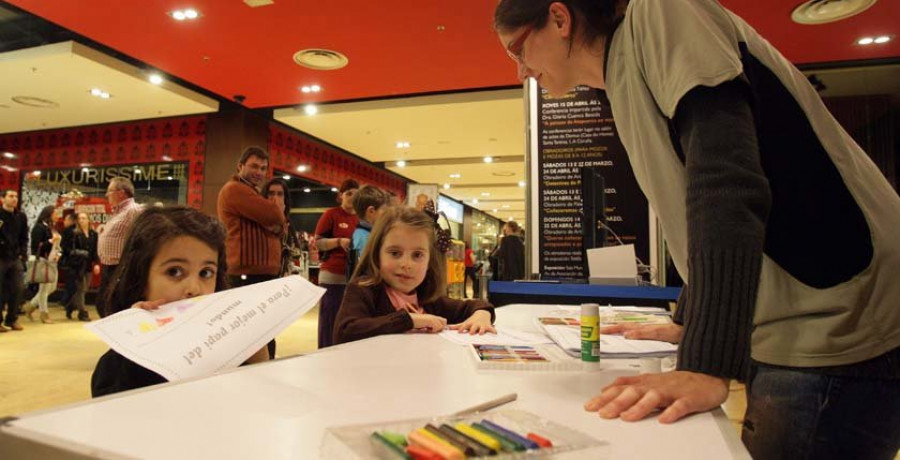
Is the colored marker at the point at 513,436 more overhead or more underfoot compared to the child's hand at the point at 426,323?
more overhead

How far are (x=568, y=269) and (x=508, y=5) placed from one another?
9.26 feet

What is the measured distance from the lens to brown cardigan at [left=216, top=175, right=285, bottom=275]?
2.91 meters

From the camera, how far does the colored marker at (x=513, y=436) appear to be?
0.44 meters

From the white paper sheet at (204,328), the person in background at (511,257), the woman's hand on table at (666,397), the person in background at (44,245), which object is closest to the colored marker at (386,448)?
the woman's hand on table at (666,397)

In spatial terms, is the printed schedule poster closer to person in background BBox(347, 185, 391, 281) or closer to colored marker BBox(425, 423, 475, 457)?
person in background BBox(347, 185, 391, 281)

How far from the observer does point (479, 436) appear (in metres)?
0.45

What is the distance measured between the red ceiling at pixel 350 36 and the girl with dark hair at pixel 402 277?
111 inches

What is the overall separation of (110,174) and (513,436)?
29.6ft

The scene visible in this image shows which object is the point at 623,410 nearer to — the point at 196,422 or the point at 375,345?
the point at 196,422

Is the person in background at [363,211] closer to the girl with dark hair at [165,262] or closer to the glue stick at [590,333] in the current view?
the girl with dark hair at [165,262]

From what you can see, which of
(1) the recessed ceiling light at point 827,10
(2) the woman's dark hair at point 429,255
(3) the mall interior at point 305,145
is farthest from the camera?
(1) the recessed ceiling light at point 827,10

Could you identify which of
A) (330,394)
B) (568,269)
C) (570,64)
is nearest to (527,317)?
(570,64)

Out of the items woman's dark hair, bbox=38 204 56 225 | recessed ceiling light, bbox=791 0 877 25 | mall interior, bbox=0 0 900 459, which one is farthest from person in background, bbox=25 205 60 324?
recessed ceiling light, bbox=791 0 877 25

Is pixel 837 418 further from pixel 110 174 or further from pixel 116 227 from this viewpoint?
pixel 110 174
